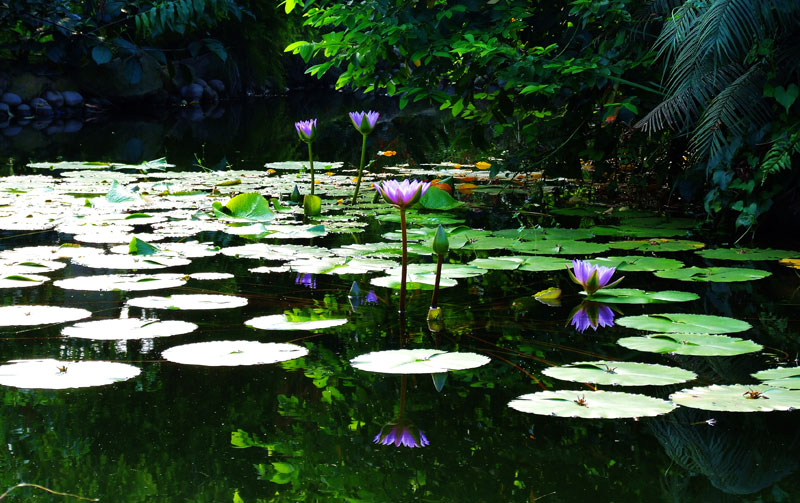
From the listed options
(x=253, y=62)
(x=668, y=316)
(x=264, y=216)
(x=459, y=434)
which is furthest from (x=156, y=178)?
(x=253, y=62)

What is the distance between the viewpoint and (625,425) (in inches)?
54.8

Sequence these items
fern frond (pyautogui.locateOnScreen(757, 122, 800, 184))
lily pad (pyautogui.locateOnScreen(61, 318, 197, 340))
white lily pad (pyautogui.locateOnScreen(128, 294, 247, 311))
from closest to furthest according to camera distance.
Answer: lily pad (pyautogui.locateOnScreen(61, 318, 197, 340)) → white lily pad (pyautogui.locateOnScreen(128, 294, 247, 311)) → fern frond (pyautogui.locateOnScreen(757, 122, 800, 184))

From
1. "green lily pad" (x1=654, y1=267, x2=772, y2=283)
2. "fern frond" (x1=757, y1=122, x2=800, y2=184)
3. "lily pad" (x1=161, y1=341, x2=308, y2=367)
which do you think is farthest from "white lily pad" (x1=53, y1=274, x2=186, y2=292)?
"fern frond" (x1=757, y1=122, x2=800, y2=184)

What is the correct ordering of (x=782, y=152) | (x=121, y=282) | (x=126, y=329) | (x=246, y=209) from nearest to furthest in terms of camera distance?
(x=126, y=329), (x=121, y=282), (x=782, y=152), (x=246, y=209)

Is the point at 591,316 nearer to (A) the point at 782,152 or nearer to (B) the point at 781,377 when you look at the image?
(B) the point at 781,377

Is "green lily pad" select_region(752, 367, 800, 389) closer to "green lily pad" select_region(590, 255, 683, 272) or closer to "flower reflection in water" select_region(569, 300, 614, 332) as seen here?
"flower reflection in water" select_region(569, 300, 614, 332)

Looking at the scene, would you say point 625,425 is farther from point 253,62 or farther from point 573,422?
point 253,62

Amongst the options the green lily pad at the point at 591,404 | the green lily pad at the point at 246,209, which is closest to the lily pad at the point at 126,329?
the green lily pad at the point at 591,404

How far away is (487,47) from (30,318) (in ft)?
6.06

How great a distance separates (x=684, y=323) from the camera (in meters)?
1.92

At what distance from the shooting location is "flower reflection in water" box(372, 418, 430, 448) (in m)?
1.30

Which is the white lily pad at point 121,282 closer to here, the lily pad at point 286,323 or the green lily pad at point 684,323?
the lily pad at point 286,323

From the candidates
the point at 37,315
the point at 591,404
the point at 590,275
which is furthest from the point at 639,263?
the point at 37,315

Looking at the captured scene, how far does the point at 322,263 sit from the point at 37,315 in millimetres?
875
